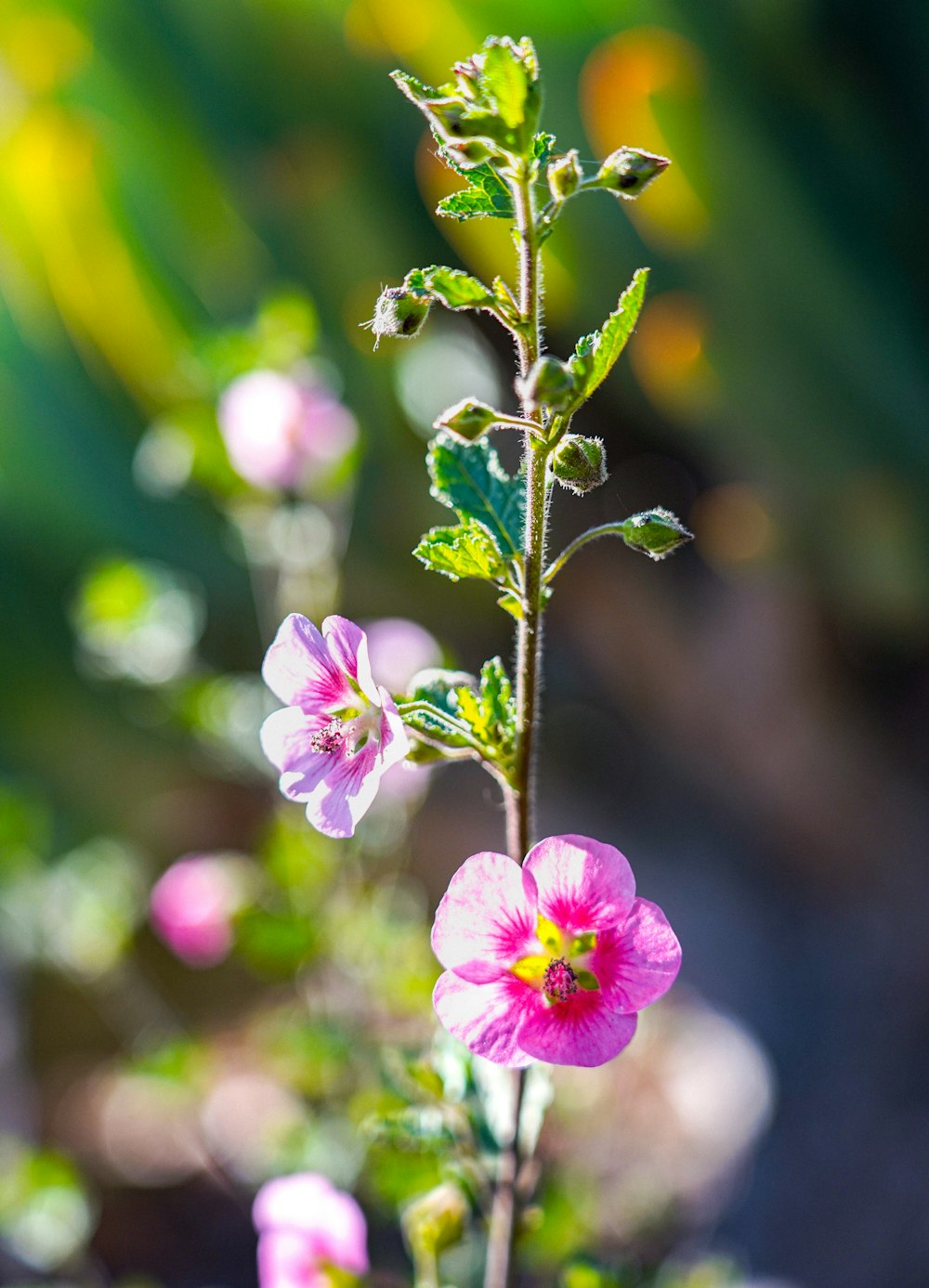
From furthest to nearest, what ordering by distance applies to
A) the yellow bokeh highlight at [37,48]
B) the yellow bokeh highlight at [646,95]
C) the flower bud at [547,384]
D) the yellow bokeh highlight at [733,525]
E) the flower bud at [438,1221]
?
the yellow bokeh highlight at [733,525]
the yellow bokeh highlight at [37,48]
the yellow bokeh highlight at [646,95]
the flower bud at [438,1221]
the flower bud at [547,384]

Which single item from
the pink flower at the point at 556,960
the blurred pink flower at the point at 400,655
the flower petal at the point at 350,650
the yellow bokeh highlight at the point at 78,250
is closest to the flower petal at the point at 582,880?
the pink flower at the point at 556,960

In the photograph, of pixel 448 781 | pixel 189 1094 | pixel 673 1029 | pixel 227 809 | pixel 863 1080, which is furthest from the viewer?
pixel 227 809

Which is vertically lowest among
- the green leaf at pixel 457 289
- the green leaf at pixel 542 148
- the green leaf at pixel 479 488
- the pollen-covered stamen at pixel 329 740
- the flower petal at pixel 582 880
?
the flower petal at pixel 582 880

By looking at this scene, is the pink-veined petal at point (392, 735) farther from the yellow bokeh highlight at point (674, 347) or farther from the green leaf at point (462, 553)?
the yellow bokeh highlight at point (674, 347)

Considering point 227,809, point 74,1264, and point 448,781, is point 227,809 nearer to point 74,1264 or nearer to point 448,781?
point 448,781

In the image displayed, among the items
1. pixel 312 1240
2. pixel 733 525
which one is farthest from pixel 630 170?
pixel 733 525

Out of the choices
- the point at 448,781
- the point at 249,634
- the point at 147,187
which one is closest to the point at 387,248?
the point at 147,187
